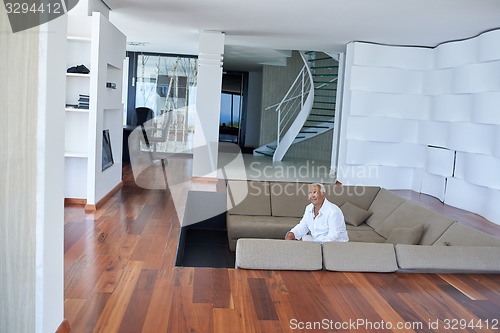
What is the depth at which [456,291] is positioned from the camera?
3.66 metres

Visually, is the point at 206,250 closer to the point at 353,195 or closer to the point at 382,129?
the point at 353,195

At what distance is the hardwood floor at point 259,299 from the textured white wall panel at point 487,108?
3751mm

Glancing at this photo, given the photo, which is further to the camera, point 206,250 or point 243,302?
point 206,250

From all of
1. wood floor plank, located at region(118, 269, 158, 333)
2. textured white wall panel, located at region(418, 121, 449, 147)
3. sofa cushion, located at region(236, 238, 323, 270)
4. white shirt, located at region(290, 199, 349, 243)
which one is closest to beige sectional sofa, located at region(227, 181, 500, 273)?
sofa cushion, located at region(236, 238, 323, 270)

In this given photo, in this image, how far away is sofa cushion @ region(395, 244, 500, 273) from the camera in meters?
3.93

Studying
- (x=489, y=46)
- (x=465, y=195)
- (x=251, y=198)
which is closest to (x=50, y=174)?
(x=251, y=198)

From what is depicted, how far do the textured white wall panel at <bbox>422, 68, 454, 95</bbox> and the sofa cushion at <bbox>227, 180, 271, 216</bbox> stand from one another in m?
3.82

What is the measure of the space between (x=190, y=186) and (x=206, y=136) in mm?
1168

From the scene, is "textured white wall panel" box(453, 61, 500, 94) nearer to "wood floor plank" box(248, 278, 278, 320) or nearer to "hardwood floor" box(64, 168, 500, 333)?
"hardwood floor" box(64, 168, 500, 333)

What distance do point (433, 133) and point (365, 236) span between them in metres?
4.03

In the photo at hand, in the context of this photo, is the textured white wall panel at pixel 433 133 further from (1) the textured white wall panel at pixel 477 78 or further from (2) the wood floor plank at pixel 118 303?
(2) the wood floor plank at pixel 118 303

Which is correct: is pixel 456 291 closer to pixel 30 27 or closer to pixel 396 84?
pixel 30 27

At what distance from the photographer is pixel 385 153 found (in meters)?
9.52

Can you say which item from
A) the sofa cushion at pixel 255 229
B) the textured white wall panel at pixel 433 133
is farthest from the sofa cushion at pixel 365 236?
the textured white wall panel at pixel 433 133
